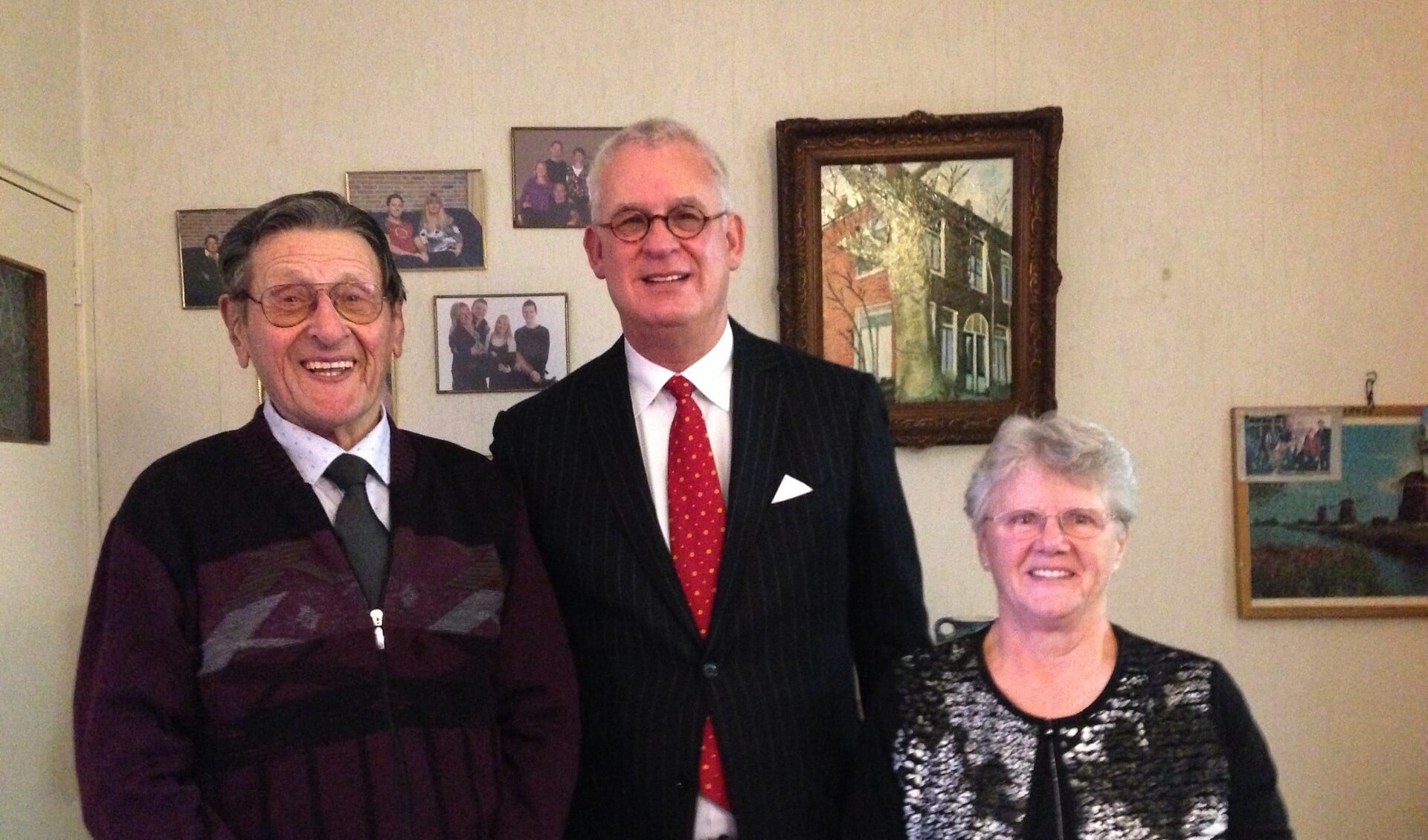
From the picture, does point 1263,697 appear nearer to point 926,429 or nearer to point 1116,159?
point 926,429

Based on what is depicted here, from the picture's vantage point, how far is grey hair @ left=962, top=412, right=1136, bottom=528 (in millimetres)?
1394

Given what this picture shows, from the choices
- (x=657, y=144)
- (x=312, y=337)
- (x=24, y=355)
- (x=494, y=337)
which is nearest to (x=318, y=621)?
(x=312, y=337)

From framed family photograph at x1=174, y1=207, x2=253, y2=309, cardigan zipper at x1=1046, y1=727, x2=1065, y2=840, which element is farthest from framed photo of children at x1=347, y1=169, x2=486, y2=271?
cardigan zipper at x1=1046, y1=727, x2=1065, y2=840

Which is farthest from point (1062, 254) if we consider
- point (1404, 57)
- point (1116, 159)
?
point (1404, 57)

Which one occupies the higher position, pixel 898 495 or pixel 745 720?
pixel 898 495

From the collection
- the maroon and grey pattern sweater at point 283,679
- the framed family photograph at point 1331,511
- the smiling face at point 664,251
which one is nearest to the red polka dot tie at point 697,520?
the smiling face at point 664,251

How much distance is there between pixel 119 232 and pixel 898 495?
1.98m

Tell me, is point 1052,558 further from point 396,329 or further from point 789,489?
point 396,329

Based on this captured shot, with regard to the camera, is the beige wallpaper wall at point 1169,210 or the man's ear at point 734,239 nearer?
the man's ear at point 734,239

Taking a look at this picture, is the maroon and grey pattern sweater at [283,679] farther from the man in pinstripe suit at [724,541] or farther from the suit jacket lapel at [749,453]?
the suit jacket lapel at [749,453]

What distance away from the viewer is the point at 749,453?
155 cm

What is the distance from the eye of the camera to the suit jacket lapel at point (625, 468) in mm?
1500

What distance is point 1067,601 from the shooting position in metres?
1.38

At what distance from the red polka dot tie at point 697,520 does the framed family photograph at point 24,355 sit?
1491 mm
